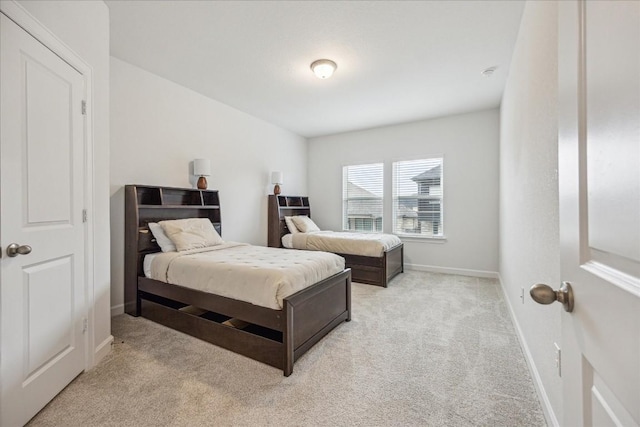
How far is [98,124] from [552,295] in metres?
2.77

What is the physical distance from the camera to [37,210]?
1596 millimetres

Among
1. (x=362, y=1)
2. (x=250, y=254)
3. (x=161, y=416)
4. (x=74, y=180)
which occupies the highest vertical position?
(x=362, y=1)

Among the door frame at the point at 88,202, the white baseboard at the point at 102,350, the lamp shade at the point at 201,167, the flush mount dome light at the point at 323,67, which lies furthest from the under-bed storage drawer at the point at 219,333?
the flush mount dome light at the point at 323,67

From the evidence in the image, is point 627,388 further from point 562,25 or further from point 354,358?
point 354,358

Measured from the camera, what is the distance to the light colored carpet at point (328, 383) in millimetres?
1569

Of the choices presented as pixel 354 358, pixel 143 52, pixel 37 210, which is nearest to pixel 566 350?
pixel 354 358

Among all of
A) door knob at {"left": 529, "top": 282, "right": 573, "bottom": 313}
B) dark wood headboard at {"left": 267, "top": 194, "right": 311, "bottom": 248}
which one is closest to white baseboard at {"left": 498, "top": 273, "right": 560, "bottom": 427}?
door knob at {"left": 529, "top": 282, "right": 573, "bottom": 313}

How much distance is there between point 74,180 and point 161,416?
1.57 metres

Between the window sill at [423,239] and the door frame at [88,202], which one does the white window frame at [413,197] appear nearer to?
the window sill at [423,239]

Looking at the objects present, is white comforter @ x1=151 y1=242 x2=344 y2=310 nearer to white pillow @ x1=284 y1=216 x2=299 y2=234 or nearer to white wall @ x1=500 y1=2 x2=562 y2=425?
white wall @ x1=500 y1=2 x2=562 y2=425

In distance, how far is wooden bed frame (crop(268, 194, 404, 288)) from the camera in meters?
4.09

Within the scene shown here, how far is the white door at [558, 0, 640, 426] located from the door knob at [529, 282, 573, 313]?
0.02 m

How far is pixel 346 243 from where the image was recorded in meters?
4.38

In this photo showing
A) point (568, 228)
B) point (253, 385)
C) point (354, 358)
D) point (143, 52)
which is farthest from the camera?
point (143, 52)
